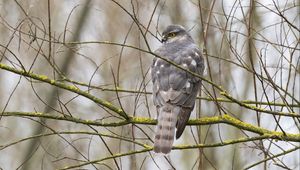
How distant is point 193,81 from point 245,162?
5.44m

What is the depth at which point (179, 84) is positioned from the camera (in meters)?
6.92

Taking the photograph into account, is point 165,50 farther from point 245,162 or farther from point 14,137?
point 14,137

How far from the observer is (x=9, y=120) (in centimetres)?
1427

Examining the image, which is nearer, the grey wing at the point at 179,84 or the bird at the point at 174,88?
the bird at the point at 174,88

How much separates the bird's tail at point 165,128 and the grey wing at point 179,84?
0.06 m

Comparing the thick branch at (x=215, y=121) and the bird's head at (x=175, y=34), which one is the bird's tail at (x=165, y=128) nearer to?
the thick branch at (x=215, y=121)

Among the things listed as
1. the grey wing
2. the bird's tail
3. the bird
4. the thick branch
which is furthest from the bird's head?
the thick branch

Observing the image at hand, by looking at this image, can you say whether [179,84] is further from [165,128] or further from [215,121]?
[215,121]

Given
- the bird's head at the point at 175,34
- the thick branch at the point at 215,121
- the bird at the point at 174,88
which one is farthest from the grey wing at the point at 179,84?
the thick branch at the point at 215,121

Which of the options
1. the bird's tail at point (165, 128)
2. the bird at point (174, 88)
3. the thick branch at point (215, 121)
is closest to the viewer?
the thick branch at point (215, 121)

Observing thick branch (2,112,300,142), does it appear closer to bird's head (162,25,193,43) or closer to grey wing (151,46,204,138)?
grey wing (151,46,204,138)

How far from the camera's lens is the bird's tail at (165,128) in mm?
6086

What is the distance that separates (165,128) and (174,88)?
684 mm

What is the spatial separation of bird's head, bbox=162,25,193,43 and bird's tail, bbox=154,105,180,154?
1.53 metres
